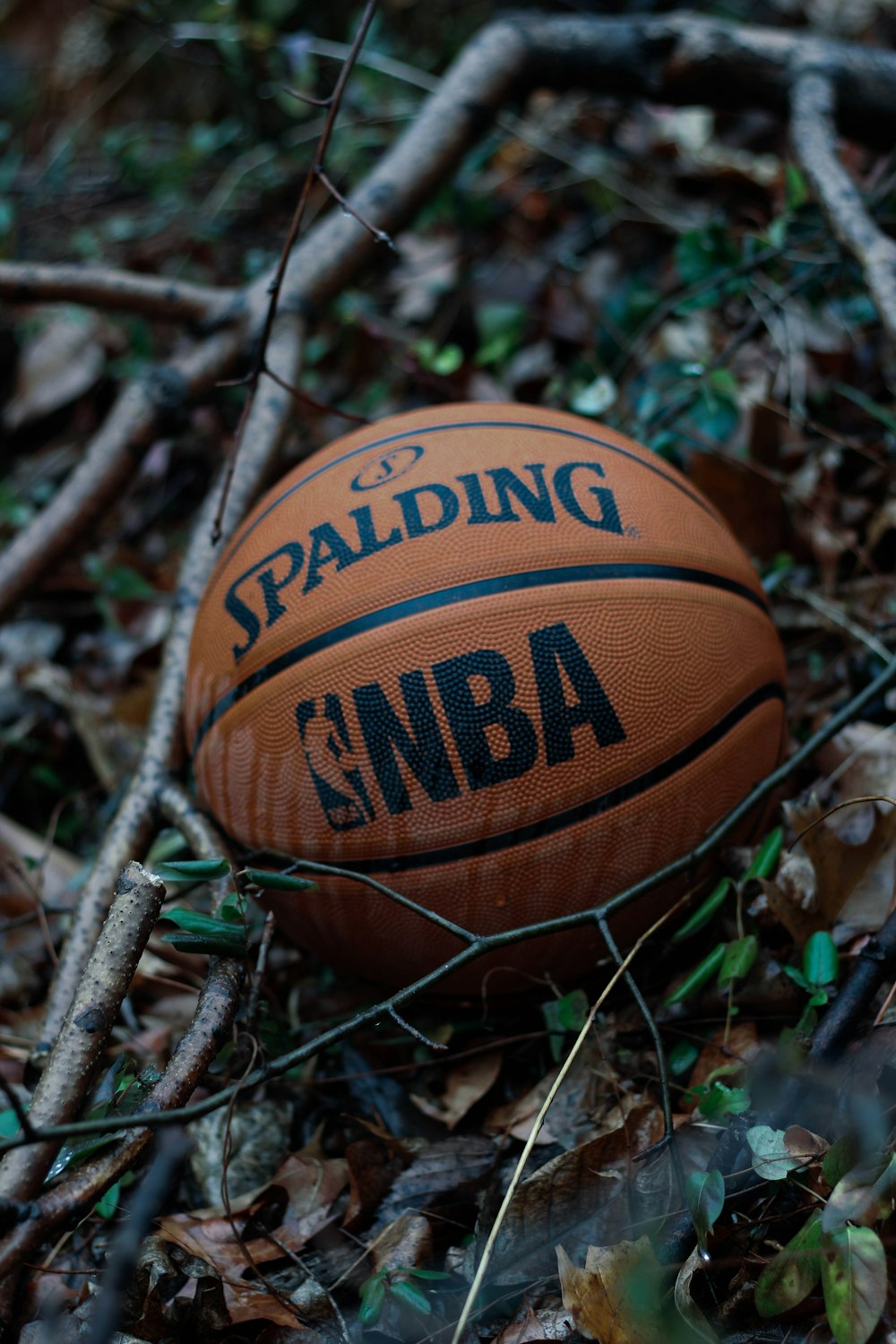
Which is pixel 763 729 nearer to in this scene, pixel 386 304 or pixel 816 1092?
pixel 816 1092

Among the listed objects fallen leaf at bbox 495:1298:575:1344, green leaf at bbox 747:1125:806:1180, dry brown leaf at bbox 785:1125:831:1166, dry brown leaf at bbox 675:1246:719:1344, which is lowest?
fallen leaf at bbox 495:1298:575:1344

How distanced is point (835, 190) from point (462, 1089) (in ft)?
7.09

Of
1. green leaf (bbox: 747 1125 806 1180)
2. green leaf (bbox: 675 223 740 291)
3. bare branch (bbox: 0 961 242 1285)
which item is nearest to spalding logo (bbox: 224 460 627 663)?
bare branch (bbox: 0 961 242 1285)

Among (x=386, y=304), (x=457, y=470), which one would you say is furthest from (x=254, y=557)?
(x=386, y=304)

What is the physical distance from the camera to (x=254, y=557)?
82.3 inches

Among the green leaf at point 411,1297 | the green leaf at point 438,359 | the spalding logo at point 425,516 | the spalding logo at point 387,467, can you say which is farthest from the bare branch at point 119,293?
the green leaf at point 411,1297

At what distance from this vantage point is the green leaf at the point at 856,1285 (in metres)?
1.32

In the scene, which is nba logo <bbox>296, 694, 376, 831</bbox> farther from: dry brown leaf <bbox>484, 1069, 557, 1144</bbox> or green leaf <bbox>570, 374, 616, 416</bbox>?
green leaf <bbox>570, 374, 616, 416</bbox>

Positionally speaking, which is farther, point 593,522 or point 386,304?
point 386,304

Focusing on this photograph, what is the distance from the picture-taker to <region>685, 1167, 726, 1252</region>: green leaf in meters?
1.46

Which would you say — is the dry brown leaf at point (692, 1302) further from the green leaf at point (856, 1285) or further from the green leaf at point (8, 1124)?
the green leaf at point (8, 1124)

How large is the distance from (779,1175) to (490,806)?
0.68m

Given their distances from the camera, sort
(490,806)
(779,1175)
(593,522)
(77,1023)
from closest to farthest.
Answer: (779,1175), (77,1023), (490,806), (593,522)

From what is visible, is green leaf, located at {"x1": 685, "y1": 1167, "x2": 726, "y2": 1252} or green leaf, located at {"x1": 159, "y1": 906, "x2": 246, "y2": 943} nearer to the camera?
green leaf, located at {"x1": 685, "y1": 1167, "x2": 726, "y2": 1252}
